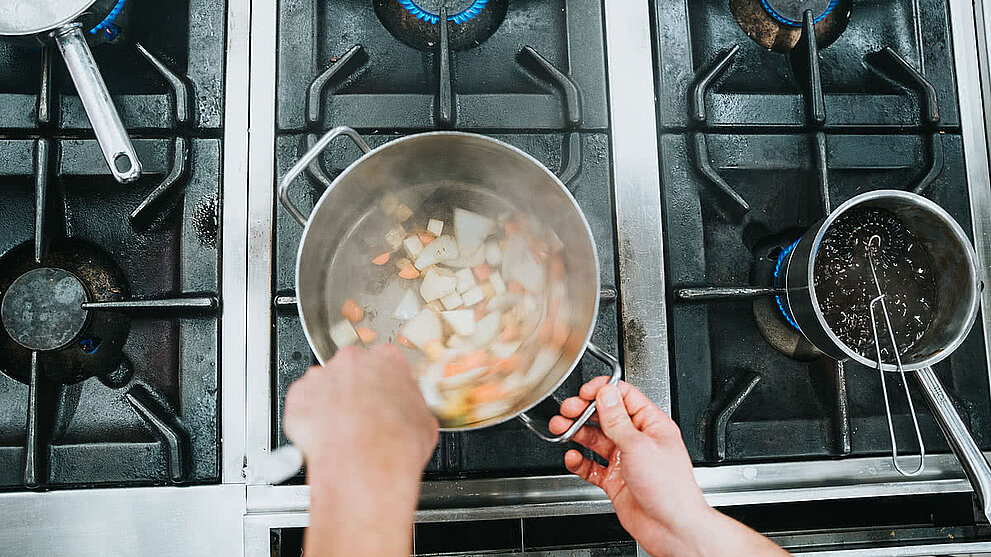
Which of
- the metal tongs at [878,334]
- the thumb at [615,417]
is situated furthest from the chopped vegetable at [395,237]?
the metal tongs at [878,334]

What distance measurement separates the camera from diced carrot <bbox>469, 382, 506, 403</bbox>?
72 centimetres

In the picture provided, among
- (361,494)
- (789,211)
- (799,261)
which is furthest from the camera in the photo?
(789,211)

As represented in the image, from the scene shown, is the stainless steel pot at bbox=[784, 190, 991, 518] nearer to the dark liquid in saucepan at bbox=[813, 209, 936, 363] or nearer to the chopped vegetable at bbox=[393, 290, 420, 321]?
the dark liquid in saucepan at bbox=[813, 209, 936, 363]

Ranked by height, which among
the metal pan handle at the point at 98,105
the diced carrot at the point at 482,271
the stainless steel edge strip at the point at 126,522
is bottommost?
the stainless steel edge strip at the point at 126,522

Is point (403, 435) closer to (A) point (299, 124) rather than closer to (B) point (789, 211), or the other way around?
(A) point (299, 124)

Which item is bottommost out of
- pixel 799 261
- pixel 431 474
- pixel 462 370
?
pixel 431 474

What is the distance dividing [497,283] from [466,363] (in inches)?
4.2

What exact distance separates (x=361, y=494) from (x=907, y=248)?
69cm

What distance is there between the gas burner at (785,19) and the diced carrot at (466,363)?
56 cm

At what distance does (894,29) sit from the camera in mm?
870

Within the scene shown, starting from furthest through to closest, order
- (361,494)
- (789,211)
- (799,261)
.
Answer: (789,211), (799,261), (361,494)

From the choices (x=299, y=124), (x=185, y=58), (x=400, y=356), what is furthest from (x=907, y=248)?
(x=185, y=58)

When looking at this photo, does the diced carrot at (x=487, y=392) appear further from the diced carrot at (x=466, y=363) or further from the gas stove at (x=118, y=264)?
the gas stove at (x=118, y=264)

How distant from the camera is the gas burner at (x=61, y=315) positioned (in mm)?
759
